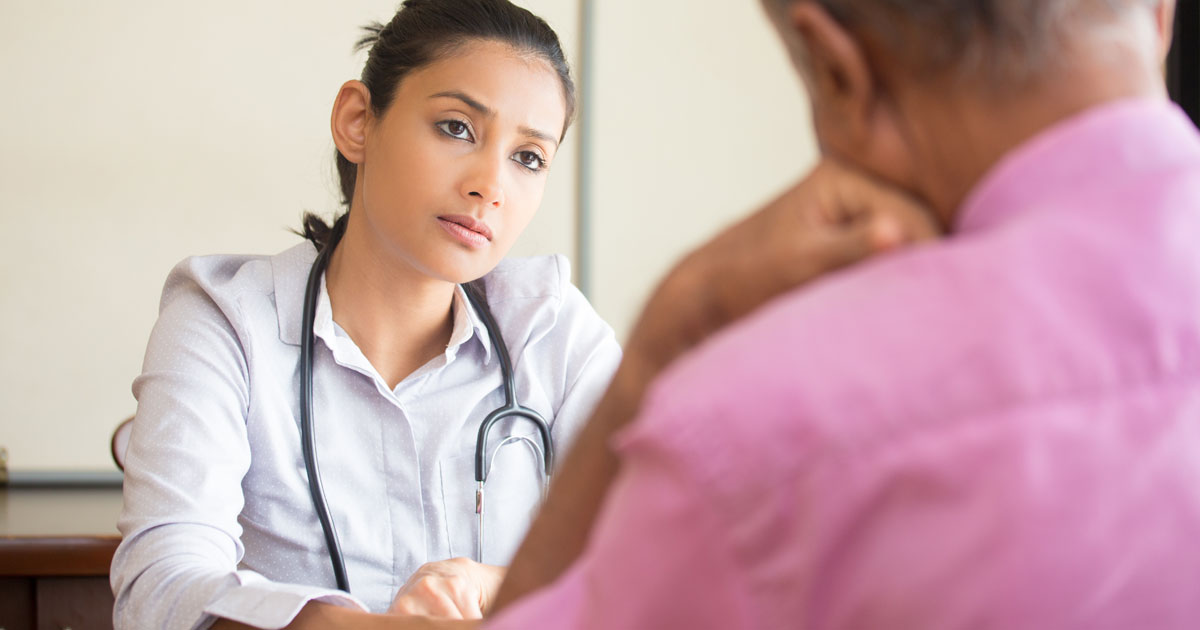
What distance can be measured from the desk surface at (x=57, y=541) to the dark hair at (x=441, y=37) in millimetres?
623

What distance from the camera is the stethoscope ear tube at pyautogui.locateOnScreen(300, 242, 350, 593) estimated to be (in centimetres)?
117

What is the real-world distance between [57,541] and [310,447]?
667 mm

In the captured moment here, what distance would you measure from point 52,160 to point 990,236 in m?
2.28

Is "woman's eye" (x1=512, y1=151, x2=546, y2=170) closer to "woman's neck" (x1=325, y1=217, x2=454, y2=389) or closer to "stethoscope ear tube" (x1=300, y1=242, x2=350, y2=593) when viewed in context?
"woman's neck" (x1=325, y1=217, x2=454, y2=389)

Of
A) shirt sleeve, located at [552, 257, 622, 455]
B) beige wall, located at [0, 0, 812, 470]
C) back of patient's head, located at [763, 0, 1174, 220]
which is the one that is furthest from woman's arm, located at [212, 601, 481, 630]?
beige wall, located at [0, 0, 812, 470]

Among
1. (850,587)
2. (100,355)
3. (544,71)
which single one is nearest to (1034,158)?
(850,587)

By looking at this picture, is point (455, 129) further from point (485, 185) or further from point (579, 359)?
point (579, 359)

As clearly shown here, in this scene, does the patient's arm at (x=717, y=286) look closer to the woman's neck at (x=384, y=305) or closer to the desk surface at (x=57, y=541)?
the woman's neck at (x=384, y=305)

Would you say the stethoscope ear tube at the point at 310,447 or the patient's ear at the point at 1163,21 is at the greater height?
the patient's ear at the point at 1163,21

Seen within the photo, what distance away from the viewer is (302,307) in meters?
1.28

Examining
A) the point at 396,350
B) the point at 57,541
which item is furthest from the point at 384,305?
the point at 57,541

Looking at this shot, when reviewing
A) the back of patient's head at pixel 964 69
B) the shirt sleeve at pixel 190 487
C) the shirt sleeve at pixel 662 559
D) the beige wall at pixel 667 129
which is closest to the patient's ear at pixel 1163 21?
the back of patient's head at pixel 964 69

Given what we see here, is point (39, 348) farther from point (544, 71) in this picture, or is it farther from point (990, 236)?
point (990, 236)

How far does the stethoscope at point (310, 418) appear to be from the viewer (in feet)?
3.88
